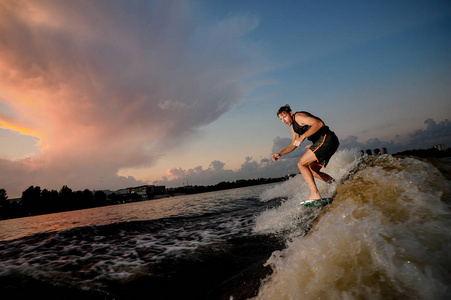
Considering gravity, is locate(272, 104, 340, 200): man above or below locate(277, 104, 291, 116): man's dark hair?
below

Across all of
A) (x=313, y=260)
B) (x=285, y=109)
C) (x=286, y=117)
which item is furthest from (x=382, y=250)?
(x=285, y=109)

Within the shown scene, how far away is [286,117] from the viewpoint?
570 centimetres

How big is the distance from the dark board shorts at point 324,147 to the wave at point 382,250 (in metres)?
2.24

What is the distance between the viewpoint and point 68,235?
28.4ft

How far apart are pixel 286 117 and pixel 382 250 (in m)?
4.30

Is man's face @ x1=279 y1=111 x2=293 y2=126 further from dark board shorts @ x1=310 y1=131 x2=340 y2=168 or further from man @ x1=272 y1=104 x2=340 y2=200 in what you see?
dark board shorts @ x1=310 y1=131 x2=340 y2=168

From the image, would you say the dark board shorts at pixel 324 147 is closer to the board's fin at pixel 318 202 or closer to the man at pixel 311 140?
the man at pixel 311 140

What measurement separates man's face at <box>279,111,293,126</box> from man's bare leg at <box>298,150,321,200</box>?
3.34 feet

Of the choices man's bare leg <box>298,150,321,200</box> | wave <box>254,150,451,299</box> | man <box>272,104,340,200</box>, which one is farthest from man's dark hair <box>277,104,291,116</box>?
wave <box>254,150,451,299</box>

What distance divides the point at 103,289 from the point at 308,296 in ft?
11.6

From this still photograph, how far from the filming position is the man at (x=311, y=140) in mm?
5270

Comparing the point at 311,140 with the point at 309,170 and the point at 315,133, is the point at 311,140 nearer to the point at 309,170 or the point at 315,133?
the point at 315,133

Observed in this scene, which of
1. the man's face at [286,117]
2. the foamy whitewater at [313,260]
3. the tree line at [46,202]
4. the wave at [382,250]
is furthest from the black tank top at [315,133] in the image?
the tree line at [46,202]

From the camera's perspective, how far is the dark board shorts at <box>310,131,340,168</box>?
5.33 metres
